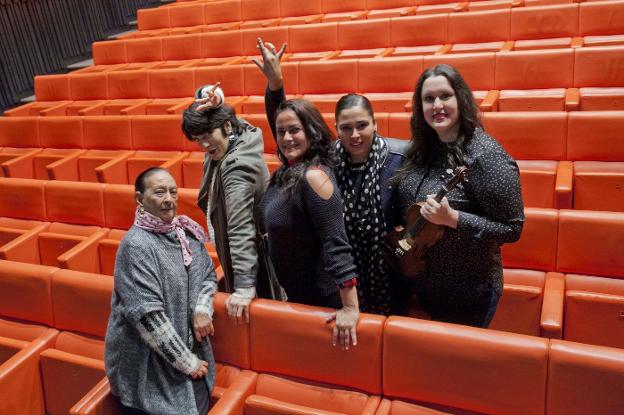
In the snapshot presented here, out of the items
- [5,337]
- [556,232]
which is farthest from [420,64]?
[5,337]

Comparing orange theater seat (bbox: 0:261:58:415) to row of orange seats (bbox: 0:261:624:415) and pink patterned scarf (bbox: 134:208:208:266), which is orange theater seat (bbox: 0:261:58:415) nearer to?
row of orange seats (bbox: 0:261:624:415)

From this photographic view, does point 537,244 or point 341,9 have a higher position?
point 341,9

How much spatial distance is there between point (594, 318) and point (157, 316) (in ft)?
1.06

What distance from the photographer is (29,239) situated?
685 mm

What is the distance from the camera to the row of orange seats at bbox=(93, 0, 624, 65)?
89 centimetres

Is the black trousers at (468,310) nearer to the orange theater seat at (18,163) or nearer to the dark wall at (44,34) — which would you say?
the orange theater seat at (18,163)

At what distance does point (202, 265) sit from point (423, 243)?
0.15 m

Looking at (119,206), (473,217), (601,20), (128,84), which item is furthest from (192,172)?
(601,20)

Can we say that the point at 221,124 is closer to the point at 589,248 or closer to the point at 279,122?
the point at 279,122

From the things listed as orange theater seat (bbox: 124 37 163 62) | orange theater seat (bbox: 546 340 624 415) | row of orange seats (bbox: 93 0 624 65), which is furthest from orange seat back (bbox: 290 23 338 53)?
orange theater seat (bbox: 546 340 624 415)

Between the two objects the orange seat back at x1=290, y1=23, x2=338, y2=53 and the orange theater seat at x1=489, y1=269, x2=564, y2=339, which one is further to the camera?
the orange seat back at x1=290, y1=23, x2=338, y2=53

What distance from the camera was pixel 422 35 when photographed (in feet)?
3.31

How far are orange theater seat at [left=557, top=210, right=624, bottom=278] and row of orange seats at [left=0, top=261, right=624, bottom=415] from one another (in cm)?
17

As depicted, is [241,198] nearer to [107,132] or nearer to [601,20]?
[107,132]
